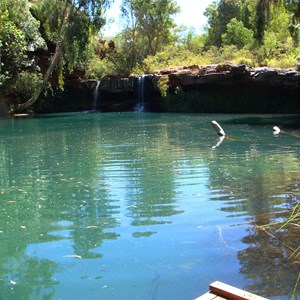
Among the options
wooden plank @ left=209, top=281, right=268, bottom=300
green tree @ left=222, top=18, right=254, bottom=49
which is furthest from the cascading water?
wooden plank @ left=209, top=281, right=268, bottom=300

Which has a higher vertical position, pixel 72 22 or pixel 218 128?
pixel 72 22

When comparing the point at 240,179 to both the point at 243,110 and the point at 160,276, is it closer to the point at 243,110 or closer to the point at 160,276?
the point at 160,276

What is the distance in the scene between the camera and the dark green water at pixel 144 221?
414 centimetres

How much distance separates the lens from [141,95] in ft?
111

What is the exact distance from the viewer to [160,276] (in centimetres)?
425

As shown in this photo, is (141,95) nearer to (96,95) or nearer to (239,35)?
(96,95)

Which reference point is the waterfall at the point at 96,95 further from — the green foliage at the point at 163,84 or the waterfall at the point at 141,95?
the green foliage at the point at 163,84

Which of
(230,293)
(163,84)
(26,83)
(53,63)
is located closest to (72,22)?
(53,63)

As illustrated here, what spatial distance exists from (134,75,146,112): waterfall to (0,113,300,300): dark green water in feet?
67.2

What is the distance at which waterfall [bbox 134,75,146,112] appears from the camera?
32938 millimetres

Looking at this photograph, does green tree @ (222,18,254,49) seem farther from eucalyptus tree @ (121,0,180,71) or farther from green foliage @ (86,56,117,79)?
green foliage @ (86,56,117,79)

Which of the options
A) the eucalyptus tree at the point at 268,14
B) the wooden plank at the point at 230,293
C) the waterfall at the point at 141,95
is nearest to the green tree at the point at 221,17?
the waterfall at the point at 141,95

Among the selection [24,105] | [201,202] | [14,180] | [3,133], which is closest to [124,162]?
[14,180]

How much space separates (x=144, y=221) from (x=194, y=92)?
24755 mm
